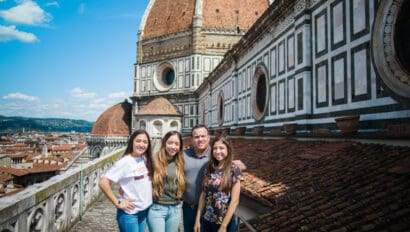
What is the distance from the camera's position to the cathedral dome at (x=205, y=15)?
165 ft

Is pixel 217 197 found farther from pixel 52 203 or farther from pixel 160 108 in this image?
pixel 160 108

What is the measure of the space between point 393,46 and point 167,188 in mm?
5113

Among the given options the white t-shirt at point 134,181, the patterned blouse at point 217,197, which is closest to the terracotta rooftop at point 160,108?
the white t-shirt at point 134,181

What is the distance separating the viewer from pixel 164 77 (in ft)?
174

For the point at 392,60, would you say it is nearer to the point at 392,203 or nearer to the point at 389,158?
the point at 389,158

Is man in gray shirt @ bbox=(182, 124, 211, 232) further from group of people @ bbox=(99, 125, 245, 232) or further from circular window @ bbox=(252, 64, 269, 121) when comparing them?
circular window @ bbox=(252, 64, 269, 121)

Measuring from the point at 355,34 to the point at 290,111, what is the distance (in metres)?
4.30

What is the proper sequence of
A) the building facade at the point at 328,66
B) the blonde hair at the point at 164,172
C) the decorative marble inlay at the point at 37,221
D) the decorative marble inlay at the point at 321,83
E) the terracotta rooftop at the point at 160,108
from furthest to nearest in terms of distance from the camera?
the terracotta rooftop at the point at 160,108, the decorative marble inlay at the point at 321,83, the building facade at the point at 328,66, the decorative marble inlay at the point at 37,221, the blonde hair at the point at 164,172

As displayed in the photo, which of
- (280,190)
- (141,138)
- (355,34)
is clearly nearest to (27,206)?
(141,138)

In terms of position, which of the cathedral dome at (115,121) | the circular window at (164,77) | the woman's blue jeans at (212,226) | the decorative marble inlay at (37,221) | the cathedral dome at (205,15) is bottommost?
the decorative marble inlay at (37,221)

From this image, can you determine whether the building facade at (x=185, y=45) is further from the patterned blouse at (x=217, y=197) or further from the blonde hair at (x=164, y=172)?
the patterned blouse at (x=217, y=197)

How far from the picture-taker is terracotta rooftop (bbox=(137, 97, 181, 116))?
4617 centimetres

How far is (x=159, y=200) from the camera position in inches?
165

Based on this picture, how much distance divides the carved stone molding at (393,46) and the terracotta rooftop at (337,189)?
1.26m
